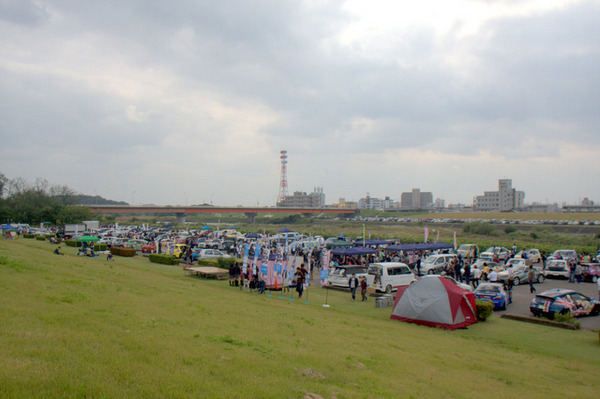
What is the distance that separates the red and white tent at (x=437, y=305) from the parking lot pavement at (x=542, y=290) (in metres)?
3.53

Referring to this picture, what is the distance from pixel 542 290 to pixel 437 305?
12134mm

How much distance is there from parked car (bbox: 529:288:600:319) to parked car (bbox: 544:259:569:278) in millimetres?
11588

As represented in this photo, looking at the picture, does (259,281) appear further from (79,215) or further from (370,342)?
(79,215)

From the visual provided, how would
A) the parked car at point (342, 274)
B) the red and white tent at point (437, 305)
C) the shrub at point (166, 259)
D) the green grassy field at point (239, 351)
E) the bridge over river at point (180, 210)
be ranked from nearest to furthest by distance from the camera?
the green grassy field at point (239, 351), the red and white tent at point (437, 305), the parked car at point (342, 274), the shrub at point (166, 259), the bridge over river at point (180, 210)

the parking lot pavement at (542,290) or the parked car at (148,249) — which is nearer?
the parking lot pavement at (542,290)

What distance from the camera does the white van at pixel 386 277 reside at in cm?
2098

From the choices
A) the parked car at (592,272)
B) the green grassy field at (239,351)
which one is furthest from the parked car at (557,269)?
the green grassy field at (239,351)

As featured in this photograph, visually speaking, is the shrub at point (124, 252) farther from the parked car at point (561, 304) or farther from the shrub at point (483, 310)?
the parked car at point (561, 304)

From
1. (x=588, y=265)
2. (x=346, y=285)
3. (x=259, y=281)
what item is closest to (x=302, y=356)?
(x=259, y=281)

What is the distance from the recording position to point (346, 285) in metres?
22.8

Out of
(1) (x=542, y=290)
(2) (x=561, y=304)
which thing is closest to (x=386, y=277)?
(2) (x=561, y=304)

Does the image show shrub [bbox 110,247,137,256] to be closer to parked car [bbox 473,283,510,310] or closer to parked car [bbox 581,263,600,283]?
parked car [bbox 473,283,510,310]

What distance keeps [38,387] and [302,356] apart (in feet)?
15.8

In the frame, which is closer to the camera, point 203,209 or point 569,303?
point 569,303
